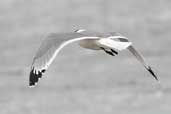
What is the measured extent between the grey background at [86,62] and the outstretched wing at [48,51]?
281 cm

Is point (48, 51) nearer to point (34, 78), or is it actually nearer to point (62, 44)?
point (62, 44)

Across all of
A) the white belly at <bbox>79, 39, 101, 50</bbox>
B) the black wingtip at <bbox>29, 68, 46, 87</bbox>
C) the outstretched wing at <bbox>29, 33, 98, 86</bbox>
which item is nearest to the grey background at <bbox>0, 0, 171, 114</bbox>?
the white belly at <bbox>79, 39, 101, 50</bbox>

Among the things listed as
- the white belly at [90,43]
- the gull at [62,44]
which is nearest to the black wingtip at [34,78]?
the gull at [62,44]

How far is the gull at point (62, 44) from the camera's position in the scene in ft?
20.4

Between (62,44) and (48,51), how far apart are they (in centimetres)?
10

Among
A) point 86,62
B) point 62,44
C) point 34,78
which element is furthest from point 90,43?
point 86,62

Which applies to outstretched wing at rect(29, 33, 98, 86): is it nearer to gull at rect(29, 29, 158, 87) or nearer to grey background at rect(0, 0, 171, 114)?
gull at rect(29, 29, 158, 87)

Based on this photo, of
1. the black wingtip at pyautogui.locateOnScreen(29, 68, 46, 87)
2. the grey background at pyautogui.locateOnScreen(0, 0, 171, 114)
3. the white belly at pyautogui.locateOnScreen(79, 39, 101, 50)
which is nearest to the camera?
the black wingtip at pyautogui.locateOnScreen(29, 68, 46, 87)

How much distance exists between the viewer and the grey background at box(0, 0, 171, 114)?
9.77m

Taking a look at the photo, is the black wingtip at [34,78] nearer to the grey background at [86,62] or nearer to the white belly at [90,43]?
the white belly at [90,43]

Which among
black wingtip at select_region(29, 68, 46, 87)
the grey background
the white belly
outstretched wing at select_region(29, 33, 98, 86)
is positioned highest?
outstretched wing at select_region(29, 33, 98, 86)

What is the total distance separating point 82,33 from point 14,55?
264 inches

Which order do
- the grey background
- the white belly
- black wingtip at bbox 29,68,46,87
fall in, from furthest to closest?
the grey background
the white belly
black wingtip at bbox 29,68,46,87

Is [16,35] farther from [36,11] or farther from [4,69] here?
[4,69]
